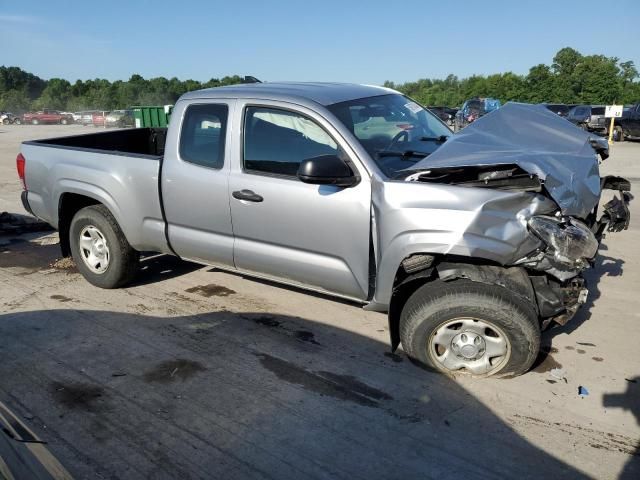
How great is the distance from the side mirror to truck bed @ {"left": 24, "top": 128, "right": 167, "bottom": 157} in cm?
289

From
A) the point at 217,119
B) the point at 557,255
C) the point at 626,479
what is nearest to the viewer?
the point at 626,479

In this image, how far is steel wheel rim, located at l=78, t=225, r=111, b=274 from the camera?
5.29 m

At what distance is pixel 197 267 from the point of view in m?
6.13

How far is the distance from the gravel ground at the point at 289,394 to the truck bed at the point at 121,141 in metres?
1.88

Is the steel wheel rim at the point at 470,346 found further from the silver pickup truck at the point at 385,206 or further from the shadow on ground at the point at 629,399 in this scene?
the shadow on ground at the point at 629,399

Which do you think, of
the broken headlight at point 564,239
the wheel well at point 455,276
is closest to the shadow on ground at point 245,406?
the wheel well at point 455,276

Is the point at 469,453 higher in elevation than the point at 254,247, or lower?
lower

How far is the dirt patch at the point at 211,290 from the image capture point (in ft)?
17.1

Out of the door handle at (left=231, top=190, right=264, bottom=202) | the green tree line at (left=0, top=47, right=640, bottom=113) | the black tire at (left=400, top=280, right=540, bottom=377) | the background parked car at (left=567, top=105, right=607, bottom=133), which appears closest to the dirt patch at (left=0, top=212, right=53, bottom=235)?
the door handle at (left=231, top=190, right=264, bottom=202)

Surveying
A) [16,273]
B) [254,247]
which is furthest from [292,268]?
[16,273]

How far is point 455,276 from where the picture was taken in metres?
3.49

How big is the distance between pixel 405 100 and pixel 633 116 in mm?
21087

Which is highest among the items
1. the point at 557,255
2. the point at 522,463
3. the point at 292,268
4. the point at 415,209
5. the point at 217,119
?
the point at 217,119

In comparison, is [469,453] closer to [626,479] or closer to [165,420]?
[626,479]
